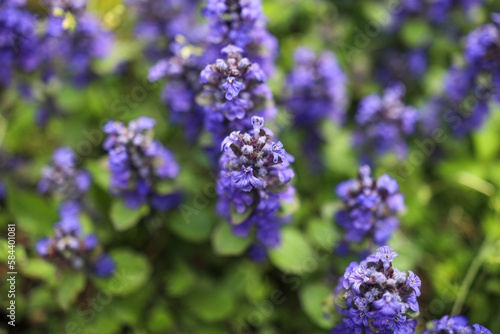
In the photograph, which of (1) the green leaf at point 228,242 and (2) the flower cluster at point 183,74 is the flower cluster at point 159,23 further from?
(1) the green leaf at point 228,242

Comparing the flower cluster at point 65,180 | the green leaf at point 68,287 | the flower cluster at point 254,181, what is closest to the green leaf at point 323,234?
the flower cluster at point 254,181

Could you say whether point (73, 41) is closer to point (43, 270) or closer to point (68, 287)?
point (43, 270)

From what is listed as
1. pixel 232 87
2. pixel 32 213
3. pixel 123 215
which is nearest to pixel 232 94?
pixel 232 87

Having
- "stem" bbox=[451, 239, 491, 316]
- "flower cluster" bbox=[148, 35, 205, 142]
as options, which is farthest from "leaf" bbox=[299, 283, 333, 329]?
"flower cluster" bbox=[148, 35, 205, 142]

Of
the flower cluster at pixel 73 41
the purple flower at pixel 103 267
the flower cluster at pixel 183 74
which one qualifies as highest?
the flower cluster at pixel 73 41

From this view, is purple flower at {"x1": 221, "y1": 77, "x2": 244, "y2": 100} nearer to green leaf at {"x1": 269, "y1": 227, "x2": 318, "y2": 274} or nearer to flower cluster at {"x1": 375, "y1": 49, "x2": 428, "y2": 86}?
green leaf at {"x1": 269, "y1": 227, "x2": 318, "y2": 274}
